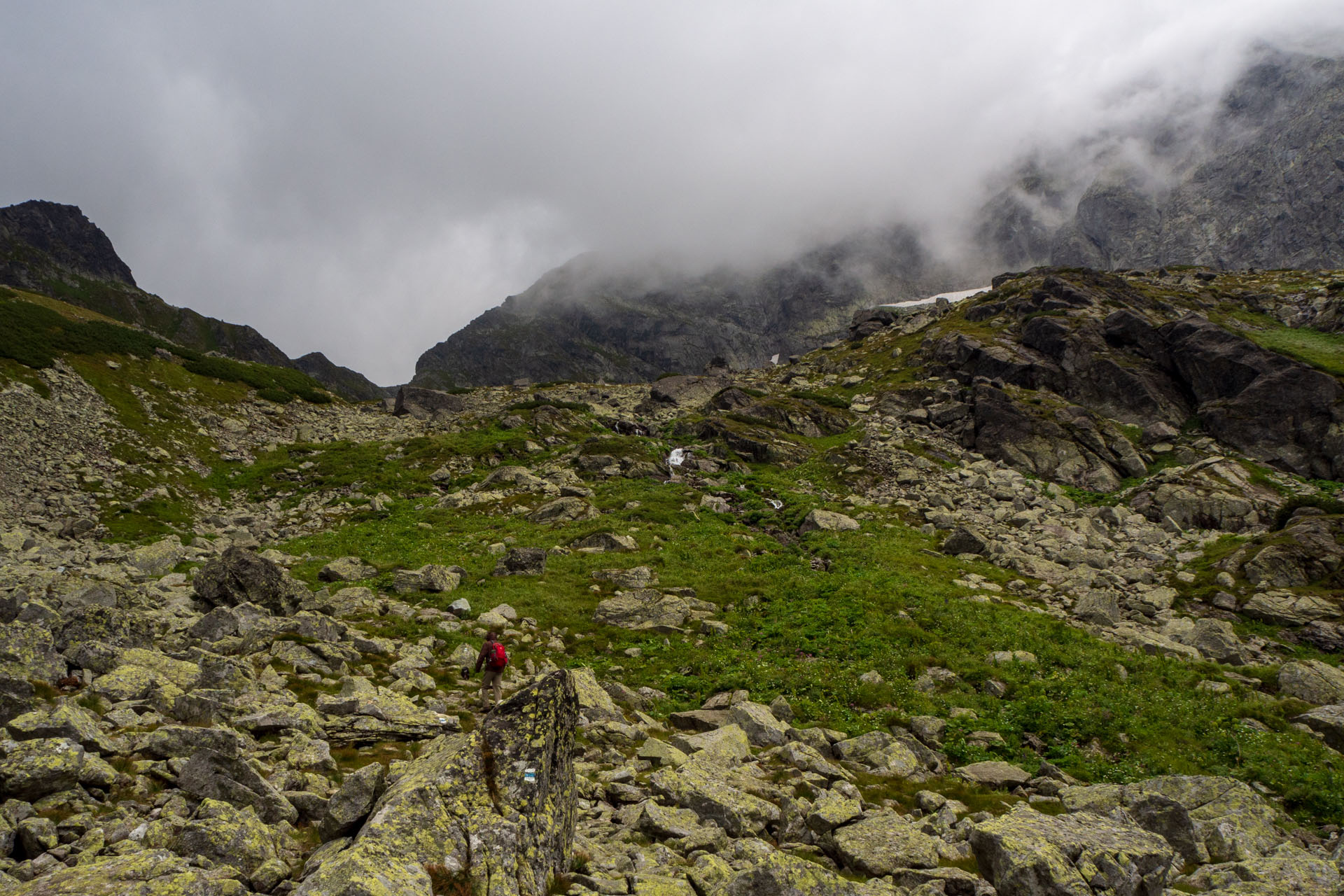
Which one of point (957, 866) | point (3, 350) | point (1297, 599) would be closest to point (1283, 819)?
point (957, 866)

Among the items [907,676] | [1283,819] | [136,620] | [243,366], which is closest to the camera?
[1283,819]

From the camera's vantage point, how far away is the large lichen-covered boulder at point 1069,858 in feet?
27.5

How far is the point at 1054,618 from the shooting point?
83.5 ft

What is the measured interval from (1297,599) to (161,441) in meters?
71.2

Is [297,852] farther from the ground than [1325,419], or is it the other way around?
[1325,419]

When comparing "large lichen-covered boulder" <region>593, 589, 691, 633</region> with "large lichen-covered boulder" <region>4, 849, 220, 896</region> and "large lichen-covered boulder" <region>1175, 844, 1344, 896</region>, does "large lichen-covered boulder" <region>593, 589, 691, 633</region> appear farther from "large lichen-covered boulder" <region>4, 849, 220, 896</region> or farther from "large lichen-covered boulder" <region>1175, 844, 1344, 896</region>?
"large lichen-covered boulder" <region>4, 849, 220, 896</region>

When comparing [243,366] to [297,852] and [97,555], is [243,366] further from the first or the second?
[297,852]

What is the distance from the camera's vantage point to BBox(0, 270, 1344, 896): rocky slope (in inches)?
311

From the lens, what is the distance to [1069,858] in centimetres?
870

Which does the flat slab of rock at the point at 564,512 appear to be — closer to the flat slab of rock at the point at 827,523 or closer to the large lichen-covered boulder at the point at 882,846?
the flat slab of rock at the point at 827,523

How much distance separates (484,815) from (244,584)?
16.0m

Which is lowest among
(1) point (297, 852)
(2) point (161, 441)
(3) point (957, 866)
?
(3) point (957, 866)

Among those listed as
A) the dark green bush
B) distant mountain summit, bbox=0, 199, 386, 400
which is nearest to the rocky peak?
distant mountain summit, bbox=0, 199, 386, 400

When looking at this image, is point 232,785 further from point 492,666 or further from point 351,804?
point 492,666
